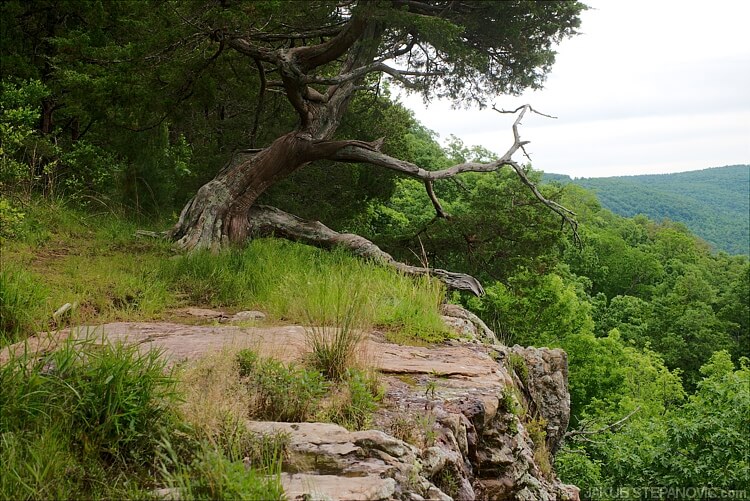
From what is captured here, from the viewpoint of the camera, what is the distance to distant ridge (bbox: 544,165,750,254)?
112 metres

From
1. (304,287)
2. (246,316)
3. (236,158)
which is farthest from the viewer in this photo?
(236,158)

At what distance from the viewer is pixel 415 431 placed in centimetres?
348

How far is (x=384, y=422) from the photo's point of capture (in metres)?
3.53

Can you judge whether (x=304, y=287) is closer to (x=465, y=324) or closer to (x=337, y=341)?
(x=465, y=324)

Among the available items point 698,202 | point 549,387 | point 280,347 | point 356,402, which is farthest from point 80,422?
point 698,202

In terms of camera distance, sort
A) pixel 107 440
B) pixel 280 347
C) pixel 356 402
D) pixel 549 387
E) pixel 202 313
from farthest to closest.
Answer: pixel 549 387
pixel 202 313
pixel 280 347
pixel 356 402
pixel 107 440

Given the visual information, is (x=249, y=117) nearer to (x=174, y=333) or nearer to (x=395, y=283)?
(x=395, y=283)

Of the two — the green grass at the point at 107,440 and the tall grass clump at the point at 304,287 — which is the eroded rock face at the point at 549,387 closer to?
the tall grass clump at the point at 304,287

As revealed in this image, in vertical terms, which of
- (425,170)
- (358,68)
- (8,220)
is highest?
(358,68)

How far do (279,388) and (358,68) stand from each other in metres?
8.59

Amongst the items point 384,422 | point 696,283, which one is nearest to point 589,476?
point 384,422

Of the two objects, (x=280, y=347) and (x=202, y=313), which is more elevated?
(x=280, y=347)

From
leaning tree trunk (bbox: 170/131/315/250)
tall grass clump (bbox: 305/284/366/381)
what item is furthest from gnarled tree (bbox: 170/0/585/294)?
tall grass clump (bbox: 305/284/366/381)

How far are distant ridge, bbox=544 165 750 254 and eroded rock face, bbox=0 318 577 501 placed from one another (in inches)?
3701
